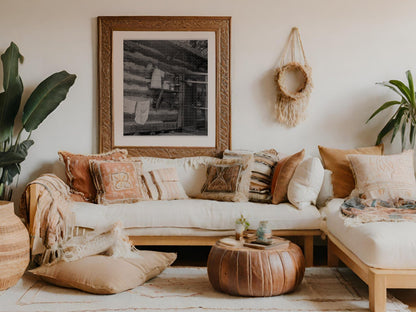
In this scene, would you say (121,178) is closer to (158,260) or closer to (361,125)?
(158,260)

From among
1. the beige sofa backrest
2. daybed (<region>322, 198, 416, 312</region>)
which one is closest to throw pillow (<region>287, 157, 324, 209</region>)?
the beige sofa backrest

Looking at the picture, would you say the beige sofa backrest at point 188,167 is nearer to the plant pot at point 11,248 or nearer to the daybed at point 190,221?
the daybed at point 190,221

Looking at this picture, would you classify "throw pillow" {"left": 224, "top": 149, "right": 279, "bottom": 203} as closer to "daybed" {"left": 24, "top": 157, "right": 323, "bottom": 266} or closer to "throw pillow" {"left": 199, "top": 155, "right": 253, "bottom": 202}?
"throw pillow" {"left": 199, "top": 155, "right": 253, "bottom": 202}

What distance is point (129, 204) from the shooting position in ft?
13.5

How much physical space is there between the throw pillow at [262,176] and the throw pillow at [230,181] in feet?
0.17

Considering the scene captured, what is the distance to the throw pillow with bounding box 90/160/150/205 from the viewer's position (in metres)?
4.21

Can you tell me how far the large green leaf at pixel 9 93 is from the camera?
4488 mm

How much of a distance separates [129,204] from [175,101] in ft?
4.00

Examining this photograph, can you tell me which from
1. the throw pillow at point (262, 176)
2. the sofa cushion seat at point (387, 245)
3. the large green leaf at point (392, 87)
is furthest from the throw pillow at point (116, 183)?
the large green leaf at point (392, 87)

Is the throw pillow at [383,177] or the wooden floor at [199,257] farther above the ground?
the throw pillow at [383,177]

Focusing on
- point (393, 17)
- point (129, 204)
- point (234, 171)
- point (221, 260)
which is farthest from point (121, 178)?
point (393, 17)

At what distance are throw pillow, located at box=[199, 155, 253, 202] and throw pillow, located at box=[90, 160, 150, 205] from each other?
560 millimetres

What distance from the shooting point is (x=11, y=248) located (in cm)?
327

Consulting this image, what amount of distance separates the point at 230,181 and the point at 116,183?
0.96 meters
